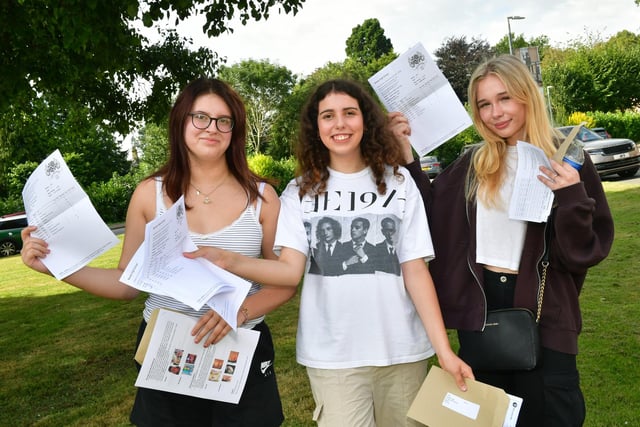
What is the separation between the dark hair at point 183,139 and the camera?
220 centimetres

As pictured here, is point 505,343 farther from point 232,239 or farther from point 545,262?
point 232,239

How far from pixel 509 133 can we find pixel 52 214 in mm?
1765

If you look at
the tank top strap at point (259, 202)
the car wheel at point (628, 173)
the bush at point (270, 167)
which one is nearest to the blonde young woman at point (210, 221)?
the tank top strap at point (259, 202)

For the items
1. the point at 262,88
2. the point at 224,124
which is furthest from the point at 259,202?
the point at 262,88

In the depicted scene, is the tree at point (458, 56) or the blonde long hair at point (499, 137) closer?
the blonde long hair at point (499, 137)

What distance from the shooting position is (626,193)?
12492 mm

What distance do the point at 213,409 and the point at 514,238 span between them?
1339 mm

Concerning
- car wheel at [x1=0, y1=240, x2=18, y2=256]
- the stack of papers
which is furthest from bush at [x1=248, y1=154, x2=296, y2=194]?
the stack of papers

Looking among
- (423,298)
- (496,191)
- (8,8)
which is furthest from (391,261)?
(8,8)

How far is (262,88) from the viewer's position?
48.5 metres

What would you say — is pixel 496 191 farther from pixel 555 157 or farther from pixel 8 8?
pixel 8 8

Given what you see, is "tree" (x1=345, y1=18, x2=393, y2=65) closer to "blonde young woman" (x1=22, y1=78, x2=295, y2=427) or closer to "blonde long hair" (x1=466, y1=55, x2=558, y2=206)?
"blonde long hair" (x1=466, y1=55, x2=558, y2=206)

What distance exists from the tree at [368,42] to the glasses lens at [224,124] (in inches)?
2753

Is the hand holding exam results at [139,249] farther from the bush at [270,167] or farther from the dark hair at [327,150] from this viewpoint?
the bush at [270,167]
